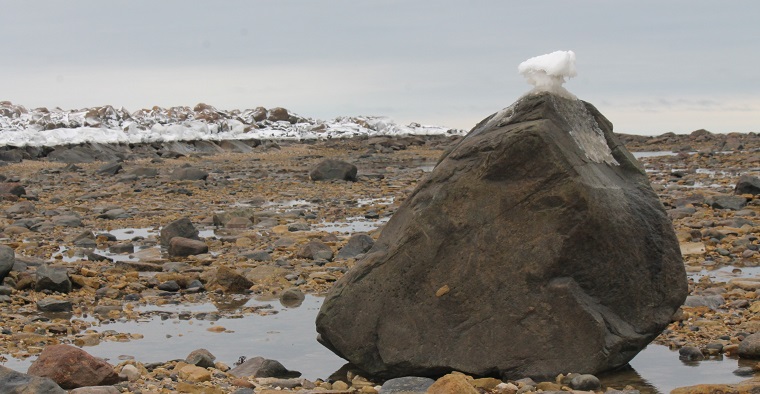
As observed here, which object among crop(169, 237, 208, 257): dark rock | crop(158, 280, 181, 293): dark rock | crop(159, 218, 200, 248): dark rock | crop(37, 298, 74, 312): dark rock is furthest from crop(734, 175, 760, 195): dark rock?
crop(37, 298, 74, 312): dark rock

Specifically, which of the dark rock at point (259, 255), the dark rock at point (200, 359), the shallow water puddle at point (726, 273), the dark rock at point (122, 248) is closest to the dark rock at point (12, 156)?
the dark rock at point (122, 248)

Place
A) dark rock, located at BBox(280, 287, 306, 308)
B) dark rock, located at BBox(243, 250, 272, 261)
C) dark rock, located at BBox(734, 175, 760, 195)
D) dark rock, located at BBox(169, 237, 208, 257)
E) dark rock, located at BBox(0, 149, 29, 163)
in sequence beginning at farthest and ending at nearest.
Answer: dark rock, located at BBox(0, 149, 29, 163) → dark rock, located at BBox(734, 175, 760, 195) → dark rock, located at BBox(169, 237, 208, 257) → dark rock, located at BBox(243, 250, 272, 261) → dark rock, located at BBox(280, 287, 306, 308)

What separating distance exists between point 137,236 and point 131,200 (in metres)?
5.93

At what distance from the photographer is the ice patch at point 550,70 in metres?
6.85

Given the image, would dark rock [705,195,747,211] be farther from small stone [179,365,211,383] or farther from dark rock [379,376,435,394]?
small stone [179,365,211,383]

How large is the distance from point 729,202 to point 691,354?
9.42 meters

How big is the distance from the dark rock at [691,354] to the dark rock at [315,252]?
537 cm

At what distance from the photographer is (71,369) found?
240 inches

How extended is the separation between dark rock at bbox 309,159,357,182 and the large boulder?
700 inches

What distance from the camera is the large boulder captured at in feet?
21.0

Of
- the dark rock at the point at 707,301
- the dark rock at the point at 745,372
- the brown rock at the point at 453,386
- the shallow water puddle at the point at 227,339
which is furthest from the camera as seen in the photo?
the dark rock at the point at 707,301

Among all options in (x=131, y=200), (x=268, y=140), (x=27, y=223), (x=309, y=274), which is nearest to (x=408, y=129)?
(x=268, y=140)

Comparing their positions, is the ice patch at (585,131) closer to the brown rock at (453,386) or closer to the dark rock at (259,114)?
the brown rock at (453,386)

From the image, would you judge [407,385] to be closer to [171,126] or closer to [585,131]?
[585,131]
